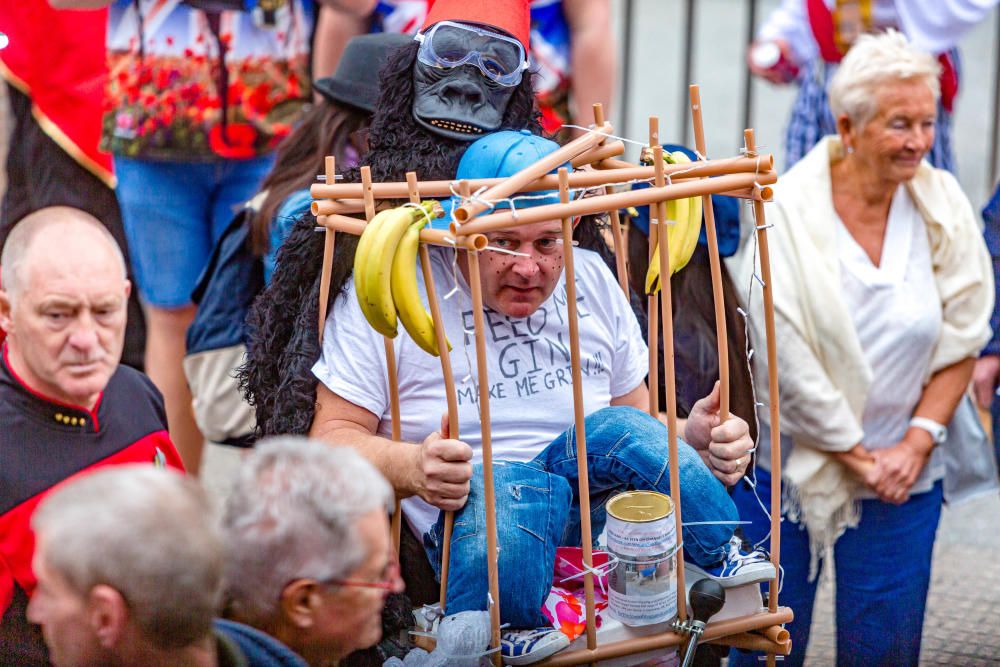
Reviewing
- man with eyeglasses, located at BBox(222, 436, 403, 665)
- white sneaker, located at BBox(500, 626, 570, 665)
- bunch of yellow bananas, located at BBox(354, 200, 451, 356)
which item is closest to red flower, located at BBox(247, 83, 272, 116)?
bunch of yellow bananas, located at BBox(354, 200, 451, 356)

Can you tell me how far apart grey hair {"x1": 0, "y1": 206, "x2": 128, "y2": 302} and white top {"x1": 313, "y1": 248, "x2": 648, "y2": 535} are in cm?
42

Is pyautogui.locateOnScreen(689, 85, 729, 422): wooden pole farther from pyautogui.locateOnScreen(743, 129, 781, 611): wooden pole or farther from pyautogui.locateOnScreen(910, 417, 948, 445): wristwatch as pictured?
pyautogui.locateOnScreen(910, 417, 948, 445): wristwatch

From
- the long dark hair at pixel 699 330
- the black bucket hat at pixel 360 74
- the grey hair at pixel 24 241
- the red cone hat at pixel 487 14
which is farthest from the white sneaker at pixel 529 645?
the black bucket hat at pixel 360 74

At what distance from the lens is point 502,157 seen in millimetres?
2334

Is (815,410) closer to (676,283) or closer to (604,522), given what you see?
(676,283)

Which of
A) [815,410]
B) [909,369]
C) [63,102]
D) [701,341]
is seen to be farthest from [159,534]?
[63,102]

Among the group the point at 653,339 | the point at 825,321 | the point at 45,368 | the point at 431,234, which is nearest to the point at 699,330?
the point at 825,321

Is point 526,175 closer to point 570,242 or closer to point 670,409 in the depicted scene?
point 570,242

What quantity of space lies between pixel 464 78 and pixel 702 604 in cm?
105

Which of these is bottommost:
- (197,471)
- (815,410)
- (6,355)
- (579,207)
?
(197,471)

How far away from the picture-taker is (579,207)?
80.7 inches

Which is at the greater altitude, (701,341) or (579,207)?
(579,207)

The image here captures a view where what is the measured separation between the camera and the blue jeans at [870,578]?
329 cm

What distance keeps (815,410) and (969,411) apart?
1.70ft
